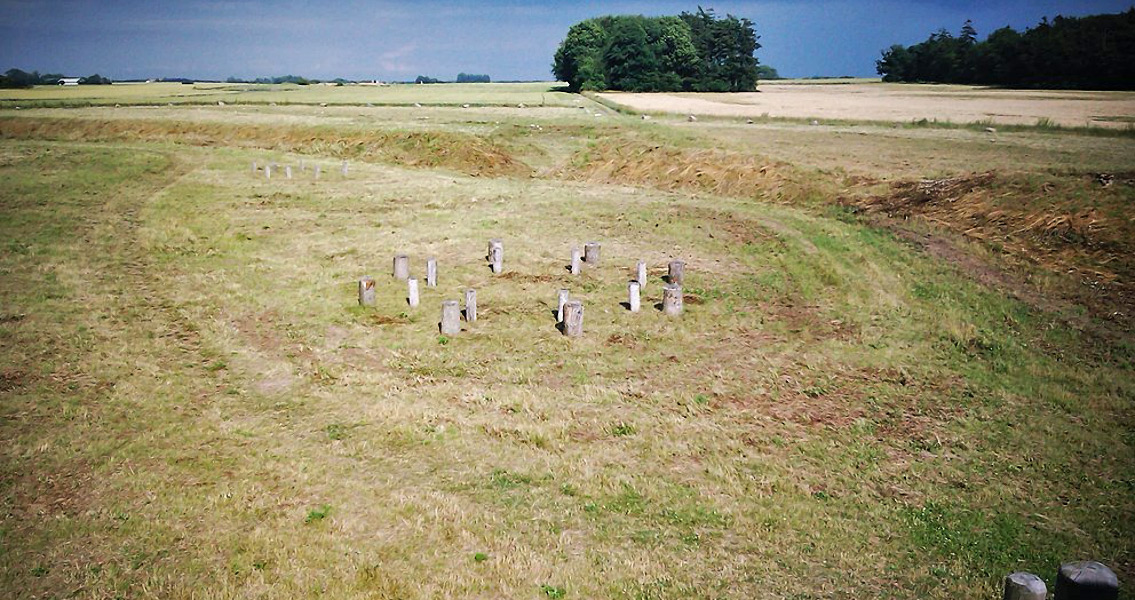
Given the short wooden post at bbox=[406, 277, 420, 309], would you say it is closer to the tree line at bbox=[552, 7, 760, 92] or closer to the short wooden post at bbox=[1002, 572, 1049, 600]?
the short wooden post at bbox=[1002, 572, 1049, 600]

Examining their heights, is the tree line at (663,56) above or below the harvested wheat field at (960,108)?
above

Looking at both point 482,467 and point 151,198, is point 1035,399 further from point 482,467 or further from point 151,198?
point 151,198

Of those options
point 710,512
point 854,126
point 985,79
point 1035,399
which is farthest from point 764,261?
point 985,79

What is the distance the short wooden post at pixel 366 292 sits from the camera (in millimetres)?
16109

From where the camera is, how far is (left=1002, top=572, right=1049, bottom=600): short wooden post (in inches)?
217

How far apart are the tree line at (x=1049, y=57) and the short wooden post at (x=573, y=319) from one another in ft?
246

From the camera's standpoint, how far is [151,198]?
29.0m

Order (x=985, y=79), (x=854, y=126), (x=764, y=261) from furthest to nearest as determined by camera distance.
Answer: (x=985, y=79), (x=854, y=126), (x=764, y=261)

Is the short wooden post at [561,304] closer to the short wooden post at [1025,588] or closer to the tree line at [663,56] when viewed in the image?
the short wooden post at [1025,588]

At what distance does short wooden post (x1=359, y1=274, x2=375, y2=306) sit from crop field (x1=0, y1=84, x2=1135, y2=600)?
47 centimetres

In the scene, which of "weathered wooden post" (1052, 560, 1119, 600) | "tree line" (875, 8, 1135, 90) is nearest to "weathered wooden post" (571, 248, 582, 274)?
"weathered wooden post" (1052, 560, 1119, 600)

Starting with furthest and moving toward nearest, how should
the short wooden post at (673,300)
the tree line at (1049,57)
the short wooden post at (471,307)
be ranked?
the tree line at (1049,57)
the short wooden post at (673,300)
the short wooden post at (471,307)

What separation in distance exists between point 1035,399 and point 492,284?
38.9ft

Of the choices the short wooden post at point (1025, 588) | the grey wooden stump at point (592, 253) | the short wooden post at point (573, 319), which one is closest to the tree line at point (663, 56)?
the grey wooden stump at point (592, 253)
